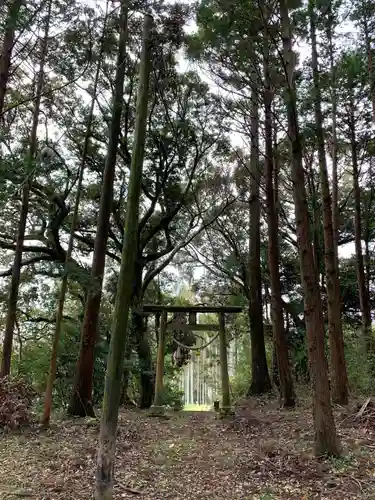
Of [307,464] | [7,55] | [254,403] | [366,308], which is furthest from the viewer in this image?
[366,308]

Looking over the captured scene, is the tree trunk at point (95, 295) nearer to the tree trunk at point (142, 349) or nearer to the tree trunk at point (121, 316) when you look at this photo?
the tree trunk at point (121, 316)

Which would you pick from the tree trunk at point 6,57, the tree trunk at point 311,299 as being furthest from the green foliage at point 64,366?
the tree trunk at point 311,299

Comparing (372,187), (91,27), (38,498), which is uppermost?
(91,27)

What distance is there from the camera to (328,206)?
7.12 metres

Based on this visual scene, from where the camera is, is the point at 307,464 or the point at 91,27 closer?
A: the point at 307,464

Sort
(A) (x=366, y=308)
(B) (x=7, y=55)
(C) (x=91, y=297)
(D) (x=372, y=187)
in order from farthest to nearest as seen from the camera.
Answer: (D) (x=372, y=187) < (A) (x=366, y=308) < (C) (x=91, y=297) < (B) (x=7, y=55)

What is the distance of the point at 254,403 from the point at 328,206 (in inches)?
175

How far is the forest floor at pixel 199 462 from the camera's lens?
378 centimetres

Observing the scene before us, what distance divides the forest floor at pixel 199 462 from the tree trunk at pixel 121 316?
1.55ft

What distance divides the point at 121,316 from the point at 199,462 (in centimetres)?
233

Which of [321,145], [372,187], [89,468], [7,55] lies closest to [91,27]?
[7,55]

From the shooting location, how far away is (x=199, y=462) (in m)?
4.83

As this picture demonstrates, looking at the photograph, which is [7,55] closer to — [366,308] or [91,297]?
[91,297]

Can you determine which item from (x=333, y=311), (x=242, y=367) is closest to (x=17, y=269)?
(x=333, y=311)
